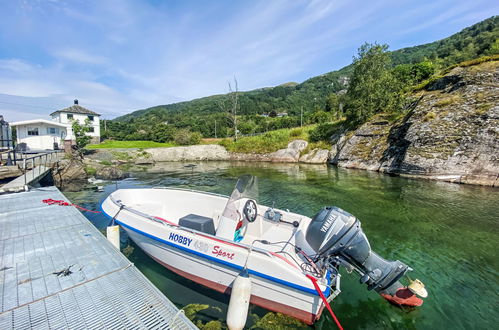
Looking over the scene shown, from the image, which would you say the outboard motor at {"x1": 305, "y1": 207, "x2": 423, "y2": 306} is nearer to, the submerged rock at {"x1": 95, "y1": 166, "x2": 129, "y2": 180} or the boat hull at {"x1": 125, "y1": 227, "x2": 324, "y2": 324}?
the boat hull at {"x1": 125, "y1": 227, "x2": 324, "y2": 324}

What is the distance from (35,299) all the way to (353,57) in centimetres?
3623

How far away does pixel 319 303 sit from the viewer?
10.7 ft

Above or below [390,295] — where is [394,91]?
above

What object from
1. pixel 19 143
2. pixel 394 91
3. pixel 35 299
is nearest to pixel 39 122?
pixel 19 143

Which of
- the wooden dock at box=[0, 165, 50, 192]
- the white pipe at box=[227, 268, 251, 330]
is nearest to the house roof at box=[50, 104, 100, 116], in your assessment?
the wooden dock at box=[0, 165, 50, 192]

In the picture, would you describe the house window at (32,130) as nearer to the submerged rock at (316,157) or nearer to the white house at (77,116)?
the white house at (77,116)

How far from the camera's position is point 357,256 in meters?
3.50

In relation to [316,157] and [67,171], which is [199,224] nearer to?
[67,171]

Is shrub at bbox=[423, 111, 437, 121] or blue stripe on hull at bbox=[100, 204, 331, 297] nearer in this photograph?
blue stripe on hull at bbox=[100, 204, 331, 297]

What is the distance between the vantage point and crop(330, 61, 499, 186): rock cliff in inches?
559

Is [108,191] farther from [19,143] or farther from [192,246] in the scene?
[19,143]

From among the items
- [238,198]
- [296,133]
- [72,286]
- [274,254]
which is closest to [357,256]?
[274,254]

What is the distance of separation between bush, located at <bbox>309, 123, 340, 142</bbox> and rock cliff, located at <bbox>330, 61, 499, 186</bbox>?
8.63m

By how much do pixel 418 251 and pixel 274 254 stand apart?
496 cm
